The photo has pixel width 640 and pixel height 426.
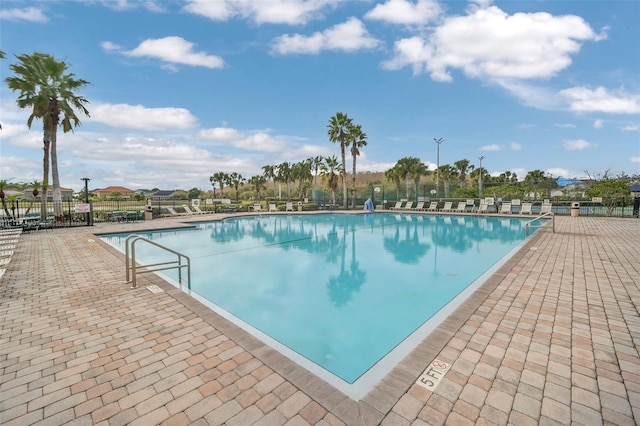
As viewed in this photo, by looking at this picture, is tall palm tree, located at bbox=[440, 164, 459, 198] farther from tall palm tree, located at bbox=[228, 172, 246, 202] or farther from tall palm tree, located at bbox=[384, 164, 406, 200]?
tall palm tree, located at bbox=[228, 172, 246, 202]

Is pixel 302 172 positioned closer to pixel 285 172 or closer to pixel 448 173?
pixel 285 172

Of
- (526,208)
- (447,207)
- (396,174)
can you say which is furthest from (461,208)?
(396,174)

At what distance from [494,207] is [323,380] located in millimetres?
22016

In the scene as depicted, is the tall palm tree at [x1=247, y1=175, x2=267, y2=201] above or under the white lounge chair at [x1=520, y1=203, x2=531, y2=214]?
above

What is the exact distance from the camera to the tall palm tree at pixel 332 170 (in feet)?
81.2

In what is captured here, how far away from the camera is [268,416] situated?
1.84 metres

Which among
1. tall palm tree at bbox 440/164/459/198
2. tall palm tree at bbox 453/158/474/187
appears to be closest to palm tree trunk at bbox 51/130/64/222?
tall palm tree at bbox 440/164/459/198

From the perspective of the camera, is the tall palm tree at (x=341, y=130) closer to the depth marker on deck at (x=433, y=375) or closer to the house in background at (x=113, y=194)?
the house in background at (x=113, y=194)

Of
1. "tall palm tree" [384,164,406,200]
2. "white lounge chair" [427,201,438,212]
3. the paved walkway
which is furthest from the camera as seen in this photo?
"tall palm tree" [384,164,406,200]

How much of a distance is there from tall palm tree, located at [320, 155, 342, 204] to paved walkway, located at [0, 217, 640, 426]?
2111 centimetres

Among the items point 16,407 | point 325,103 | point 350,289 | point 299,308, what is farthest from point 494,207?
point 16,407

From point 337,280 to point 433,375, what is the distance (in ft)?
13.1

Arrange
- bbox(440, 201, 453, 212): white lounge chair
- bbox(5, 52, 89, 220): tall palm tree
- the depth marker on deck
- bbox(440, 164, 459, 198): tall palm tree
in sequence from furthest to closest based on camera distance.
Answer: bbox(440, 164, 459, 198): tall palm tree, bbox(440, 201, 453, 212): white lounge chair, bbox(5, 52, 89, 220): tall palm tree, the depth marker on deck

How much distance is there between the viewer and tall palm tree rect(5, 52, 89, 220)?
39.9 ft
